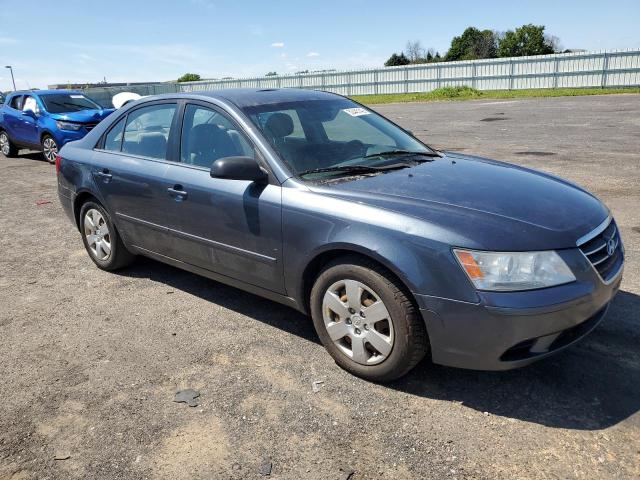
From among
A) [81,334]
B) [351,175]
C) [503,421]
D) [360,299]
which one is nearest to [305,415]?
[360,299]

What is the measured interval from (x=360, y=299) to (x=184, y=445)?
119 cm

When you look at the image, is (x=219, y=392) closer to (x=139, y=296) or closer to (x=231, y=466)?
(x=231, y=466)

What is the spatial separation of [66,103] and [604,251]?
512 inches

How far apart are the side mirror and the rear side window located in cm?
187

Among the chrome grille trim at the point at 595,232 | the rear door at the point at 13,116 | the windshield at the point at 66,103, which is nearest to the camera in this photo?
the chrome grille trim at the point at 595,232

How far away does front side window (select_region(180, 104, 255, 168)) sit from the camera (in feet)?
12.6

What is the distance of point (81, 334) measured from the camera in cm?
404

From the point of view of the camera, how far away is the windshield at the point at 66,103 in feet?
42.1

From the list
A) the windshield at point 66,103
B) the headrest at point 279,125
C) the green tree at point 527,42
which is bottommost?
the headrest at point 279,125

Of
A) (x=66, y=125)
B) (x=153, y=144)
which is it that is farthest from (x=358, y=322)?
(x=66, y=125)

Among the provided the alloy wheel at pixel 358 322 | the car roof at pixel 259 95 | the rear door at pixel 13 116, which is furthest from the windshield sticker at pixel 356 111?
the rear door at pixel 13 116

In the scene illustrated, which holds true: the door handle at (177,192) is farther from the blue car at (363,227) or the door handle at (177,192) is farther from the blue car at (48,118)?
the blue car at (48,118)

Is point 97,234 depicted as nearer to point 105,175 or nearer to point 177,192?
point 105,175

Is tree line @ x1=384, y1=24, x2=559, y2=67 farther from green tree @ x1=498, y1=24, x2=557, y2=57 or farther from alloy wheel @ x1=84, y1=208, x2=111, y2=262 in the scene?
alloy wheel @ x1=84, y1=208, x2=111, y2=262
